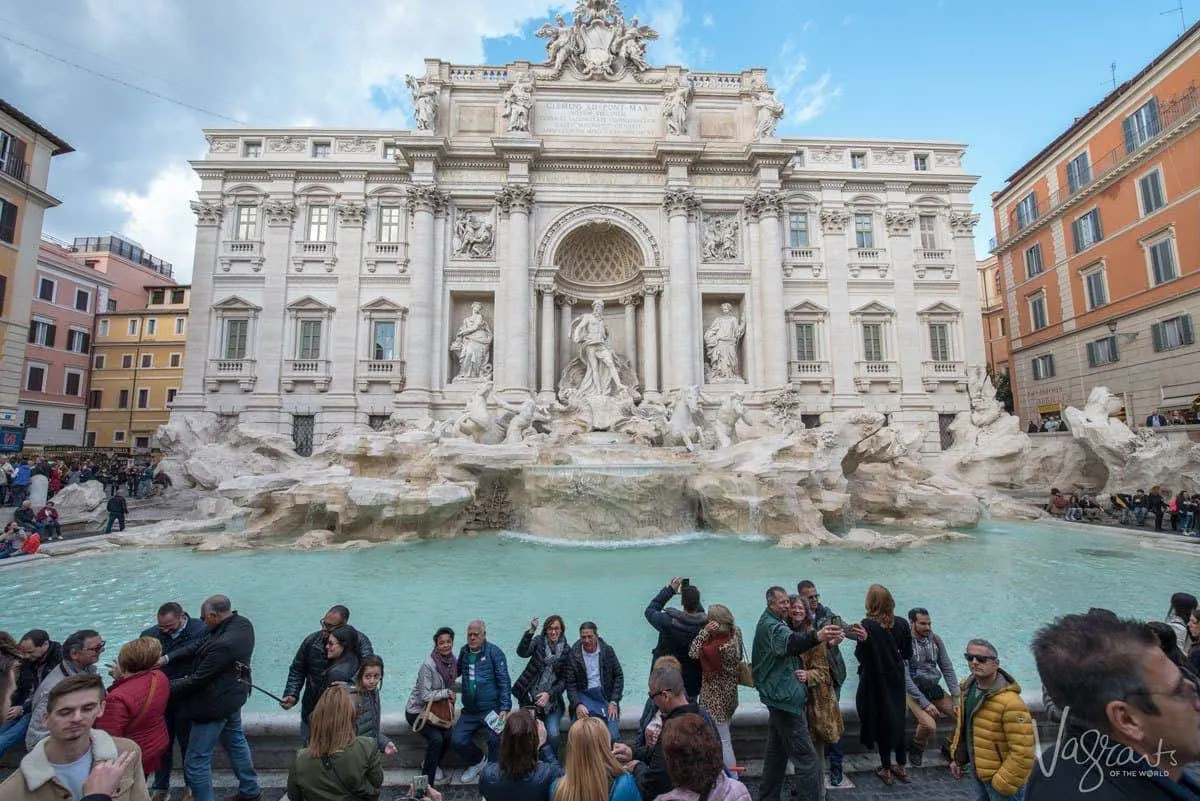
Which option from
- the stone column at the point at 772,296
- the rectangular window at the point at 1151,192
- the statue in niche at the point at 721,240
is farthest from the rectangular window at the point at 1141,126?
the statue in niche at the point at 721,240

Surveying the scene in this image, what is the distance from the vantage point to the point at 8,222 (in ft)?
57.9

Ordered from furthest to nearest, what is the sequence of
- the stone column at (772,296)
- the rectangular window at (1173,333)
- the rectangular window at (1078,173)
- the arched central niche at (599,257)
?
the rectangular window at (1078,173)
the arched central niche at (599,257)
the stone column at (772,296)
the rectangular window at (1173,333)

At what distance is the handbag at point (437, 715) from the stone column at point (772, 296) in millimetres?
17987

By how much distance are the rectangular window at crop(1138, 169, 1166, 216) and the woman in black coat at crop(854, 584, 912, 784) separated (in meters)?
23.6

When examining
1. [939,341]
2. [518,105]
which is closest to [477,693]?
[518,105]

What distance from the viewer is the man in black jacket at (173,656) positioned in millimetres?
3127

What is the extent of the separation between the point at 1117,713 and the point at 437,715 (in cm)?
318

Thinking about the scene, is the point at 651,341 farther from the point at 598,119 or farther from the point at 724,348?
the point at 598,119

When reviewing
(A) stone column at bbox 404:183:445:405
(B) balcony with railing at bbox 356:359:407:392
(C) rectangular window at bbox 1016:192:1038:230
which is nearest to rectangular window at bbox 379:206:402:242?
(A) stone column at bbox 404:183:445:405

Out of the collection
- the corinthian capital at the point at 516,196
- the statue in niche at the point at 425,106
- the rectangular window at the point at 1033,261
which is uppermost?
the statue in niche at the point at 425,106

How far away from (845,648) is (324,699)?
4.75 metres

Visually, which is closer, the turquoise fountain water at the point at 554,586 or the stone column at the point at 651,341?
the turquoise fountain water at the point at 554,586

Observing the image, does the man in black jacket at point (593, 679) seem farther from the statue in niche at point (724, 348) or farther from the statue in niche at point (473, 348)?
the statue in niche at point (724, 348)

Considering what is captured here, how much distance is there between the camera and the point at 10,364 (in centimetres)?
1767
